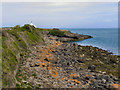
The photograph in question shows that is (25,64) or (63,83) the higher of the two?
(25,64)

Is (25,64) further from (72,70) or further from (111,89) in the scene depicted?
(111,89)

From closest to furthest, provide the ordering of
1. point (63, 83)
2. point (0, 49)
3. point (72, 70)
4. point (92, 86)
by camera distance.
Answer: point (0, 49), point (63, 83), point (92, 86), point (72, 70)

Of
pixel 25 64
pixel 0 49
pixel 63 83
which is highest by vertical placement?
pixel 0 49

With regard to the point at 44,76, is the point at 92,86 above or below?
below

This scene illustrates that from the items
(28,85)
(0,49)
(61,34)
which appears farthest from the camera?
(61,34)

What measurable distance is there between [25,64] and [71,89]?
7.60 metres

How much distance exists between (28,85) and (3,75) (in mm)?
3188

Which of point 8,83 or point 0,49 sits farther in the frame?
point 0,49

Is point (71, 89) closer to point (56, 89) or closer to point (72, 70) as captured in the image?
point (56, 89)

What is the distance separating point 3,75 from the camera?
1114 centimetres

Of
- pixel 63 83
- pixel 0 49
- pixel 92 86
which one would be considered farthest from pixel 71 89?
pixel 0 49

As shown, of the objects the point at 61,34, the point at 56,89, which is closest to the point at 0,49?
the point at 56,89

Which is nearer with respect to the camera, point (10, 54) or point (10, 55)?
point (10, 55)

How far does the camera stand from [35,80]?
14.8m
